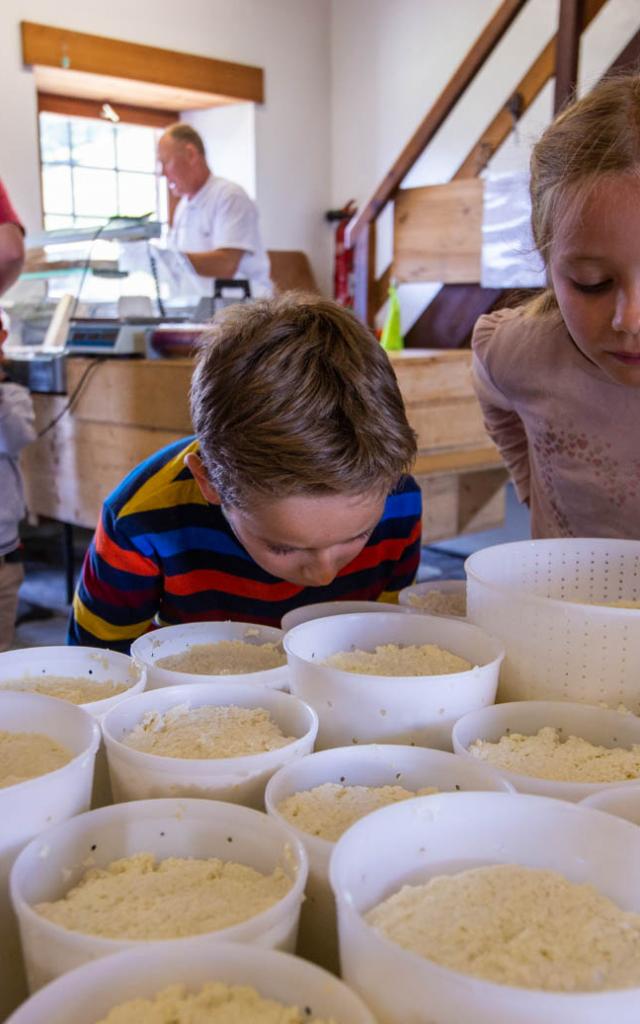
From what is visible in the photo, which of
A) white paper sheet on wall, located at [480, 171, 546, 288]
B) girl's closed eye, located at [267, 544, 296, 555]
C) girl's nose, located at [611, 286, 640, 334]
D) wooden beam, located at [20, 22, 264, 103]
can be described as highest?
wooden beam, located at [20, 22, 264, 103]

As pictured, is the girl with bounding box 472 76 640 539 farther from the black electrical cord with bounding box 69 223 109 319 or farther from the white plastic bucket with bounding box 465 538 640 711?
the black electrical cord with bounding box 69 223 109 319

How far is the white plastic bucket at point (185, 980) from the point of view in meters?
0.44

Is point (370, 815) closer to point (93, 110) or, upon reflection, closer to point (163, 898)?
point (163, 898)

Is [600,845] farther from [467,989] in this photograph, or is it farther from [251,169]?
[251,169]

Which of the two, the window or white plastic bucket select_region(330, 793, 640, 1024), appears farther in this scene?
the window

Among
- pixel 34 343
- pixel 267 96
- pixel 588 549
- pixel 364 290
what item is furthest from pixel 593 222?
pixel 267 96

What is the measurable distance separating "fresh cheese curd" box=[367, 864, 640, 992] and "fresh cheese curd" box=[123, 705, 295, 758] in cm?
19

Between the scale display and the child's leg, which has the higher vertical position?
the scale display

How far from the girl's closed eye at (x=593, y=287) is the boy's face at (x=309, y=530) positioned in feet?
1.02

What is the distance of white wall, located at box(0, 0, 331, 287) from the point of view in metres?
4.57

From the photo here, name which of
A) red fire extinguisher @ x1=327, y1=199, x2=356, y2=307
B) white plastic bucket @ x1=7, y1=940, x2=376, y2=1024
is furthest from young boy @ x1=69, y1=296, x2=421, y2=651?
red fire extinguisher @ x1=327, y1=199, x2=356, y2=307

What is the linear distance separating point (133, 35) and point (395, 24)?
168 centimetres

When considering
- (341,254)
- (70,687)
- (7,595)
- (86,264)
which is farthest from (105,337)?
(341,254)

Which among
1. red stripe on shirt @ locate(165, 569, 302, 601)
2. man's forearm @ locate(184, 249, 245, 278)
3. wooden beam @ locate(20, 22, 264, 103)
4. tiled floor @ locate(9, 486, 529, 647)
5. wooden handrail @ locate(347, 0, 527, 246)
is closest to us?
red stripe on shirt @ locate(165, 569, 302, 601)
